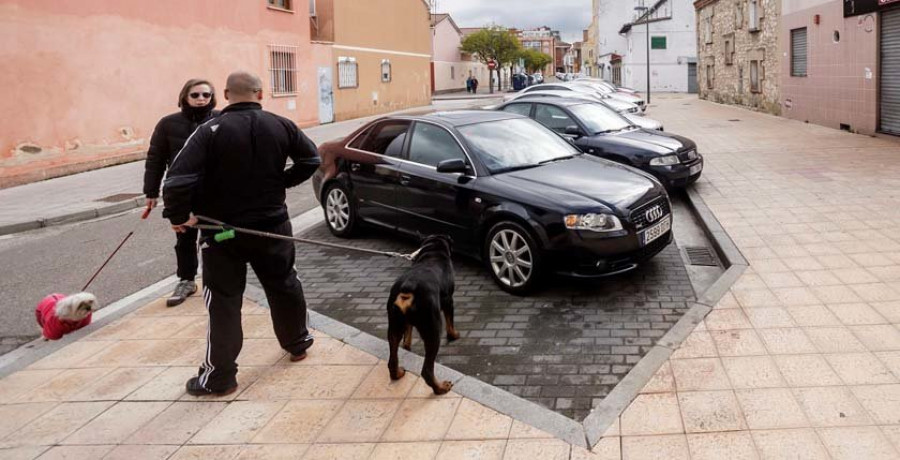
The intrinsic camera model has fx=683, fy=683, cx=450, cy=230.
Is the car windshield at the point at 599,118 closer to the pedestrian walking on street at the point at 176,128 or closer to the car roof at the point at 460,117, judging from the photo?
the car roof at the point at 460,117

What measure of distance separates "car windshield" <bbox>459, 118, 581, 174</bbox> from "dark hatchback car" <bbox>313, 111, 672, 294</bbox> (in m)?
0.01

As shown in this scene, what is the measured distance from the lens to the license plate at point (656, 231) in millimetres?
5797

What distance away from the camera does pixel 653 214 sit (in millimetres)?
5984

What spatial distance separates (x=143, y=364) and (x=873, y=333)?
4.91 meters

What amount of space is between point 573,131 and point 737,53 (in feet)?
67.7

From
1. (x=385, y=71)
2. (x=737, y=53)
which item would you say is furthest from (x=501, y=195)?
(x=385, y=71)

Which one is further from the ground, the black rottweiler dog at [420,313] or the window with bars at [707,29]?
the window with bars at [707,29]

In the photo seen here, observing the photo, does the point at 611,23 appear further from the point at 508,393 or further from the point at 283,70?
the point at 508,393

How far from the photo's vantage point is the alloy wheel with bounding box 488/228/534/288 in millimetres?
5719

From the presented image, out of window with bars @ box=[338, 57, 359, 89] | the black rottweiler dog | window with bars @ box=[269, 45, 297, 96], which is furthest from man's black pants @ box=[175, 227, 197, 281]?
window with bars @ box=[338, 57, 359, 89]

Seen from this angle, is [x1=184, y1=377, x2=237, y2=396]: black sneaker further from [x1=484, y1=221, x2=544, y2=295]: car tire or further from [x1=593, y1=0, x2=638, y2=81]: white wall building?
[x1=593, y1=0, x2=638, y2=81]: white wall building

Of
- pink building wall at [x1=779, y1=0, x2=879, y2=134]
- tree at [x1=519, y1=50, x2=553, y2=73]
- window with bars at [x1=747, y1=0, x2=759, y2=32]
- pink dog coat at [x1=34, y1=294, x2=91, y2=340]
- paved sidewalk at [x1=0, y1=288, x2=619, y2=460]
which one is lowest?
paved sidewalk at [x1=0, y1=288, x2=619, y2=460]

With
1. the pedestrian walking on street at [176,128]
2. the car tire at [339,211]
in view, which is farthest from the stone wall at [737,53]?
the pedestrian walking on street at [176,128]

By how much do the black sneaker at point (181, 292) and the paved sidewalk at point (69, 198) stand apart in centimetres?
514
